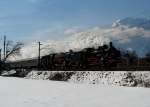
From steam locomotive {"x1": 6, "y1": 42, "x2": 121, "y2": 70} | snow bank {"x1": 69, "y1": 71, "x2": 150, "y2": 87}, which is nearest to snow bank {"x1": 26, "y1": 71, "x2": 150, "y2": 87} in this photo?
snow bank {"x1": 69, "y1": 71, "x2": 150, "y2": 87}

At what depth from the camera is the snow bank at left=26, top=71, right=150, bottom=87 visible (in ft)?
101

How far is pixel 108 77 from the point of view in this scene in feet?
118

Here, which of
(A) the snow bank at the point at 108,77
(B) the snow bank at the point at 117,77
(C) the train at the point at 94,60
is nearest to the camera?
(B) the snow bank at the point at 117,77

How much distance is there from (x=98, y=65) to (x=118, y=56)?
11.2 feet

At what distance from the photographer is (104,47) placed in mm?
46125

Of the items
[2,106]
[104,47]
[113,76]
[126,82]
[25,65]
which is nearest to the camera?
[2,106]

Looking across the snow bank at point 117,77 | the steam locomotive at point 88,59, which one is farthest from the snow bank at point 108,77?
the steam locomotive at point 88,59

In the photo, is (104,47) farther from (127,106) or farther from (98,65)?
(127,106)

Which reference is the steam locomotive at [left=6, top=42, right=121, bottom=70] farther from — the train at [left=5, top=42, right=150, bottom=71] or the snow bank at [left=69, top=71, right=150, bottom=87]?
the snow bank at [left=69, top=71, right=150, bottom=87]

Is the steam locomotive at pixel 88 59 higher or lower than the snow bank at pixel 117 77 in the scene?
higher

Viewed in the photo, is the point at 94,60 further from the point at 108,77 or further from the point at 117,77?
the point at 117,77

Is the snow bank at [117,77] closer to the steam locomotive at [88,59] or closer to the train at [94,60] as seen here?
the train at [94,60]

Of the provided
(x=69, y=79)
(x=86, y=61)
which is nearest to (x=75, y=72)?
(x=69, y=79)

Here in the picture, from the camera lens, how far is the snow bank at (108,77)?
30.8 m
